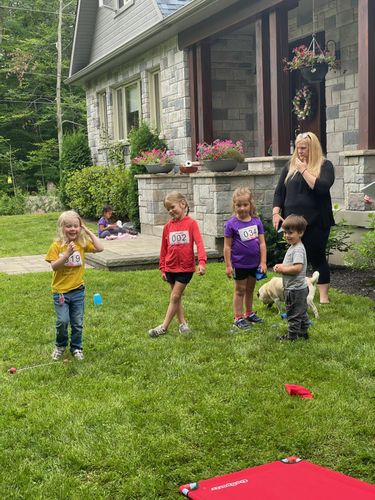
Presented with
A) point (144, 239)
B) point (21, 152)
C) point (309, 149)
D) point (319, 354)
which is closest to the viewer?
point (319, 354)

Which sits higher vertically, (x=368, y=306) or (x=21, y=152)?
(x=21, y=152)

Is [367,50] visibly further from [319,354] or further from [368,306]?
[319,354]

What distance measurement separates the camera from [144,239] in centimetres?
1220

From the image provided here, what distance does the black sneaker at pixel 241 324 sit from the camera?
18.8ft

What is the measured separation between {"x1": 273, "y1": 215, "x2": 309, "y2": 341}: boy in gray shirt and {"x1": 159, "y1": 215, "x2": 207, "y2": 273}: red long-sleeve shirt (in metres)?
0.76

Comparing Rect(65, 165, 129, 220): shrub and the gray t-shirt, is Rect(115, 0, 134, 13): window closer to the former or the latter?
Rect(65, 165, 129, 220): shrub

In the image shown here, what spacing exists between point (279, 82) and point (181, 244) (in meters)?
5.38

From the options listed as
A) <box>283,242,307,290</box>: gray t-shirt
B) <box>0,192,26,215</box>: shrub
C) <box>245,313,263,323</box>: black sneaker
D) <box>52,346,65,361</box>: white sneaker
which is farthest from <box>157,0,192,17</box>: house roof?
<box>0,192,26,215</box>: shrub

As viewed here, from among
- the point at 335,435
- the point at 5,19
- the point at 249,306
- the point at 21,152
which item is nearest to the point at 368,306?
the point at 249,306

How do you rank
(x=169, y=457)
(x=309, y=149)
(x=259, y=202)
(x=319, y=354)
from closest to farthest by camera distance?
1. (x=169, y=457)
2. (x=319, y=354)
3. (x=309, y=149)
4. (x=259, y=202)

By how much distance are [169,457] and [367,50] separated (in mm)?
6497

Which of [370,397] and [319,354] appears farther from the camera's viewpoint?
[319,354]

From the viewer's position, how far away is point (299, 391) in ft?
13.4

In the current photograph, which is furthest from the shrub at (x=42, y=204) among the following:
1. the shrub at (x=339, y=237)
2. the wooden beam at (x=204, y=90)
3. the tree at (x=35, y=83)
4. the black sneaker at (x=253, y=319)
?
the black sneaker at (x=253, y=319)
